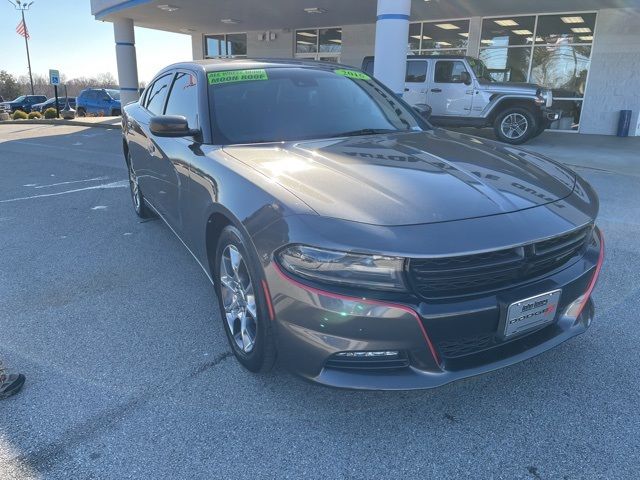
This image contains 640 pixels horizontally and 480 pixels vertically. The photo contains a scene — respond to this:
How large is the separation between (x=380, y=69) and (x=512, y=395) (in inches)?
305

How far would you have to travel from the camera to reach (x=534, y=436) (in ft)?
7.20

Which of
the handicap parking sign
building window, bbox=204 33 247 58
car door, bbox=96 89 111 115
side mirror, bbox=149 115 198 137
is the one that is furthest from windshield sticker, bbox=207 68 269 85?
car door, bbox=96 89 111 115

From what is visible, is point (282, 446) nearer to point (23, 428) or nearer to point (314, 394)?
point (314, 394)

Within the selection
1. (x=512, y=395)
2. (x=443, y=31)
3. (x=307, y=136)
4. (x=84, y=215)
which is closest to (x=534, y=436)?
(x=512, y=395)

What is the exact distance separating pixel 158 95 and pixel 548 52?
13.6 m

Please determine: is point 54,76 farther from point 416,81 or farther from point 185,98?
point 185,98

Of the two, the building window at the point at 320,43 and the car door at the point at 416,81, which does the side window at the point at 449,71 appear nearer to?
the car door at the point at 416,81

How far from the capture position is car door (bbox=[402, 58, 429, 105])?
12.3 meters

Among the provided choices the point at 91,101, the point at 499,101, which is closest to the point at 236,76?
the point at 499,101

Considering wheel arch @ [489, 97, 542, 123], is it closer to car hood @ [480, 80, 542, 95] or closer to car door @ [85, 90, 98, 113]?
car hood @ [480, 80, 542, 95]

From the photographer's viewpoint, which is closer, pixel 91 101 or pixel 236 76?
pixel 236 76

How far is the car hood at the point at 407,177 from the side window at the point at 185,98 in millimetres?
650

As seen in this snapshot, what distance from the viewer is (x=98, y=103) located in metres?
26.0

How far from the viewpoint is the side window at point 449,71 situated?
11.9m
